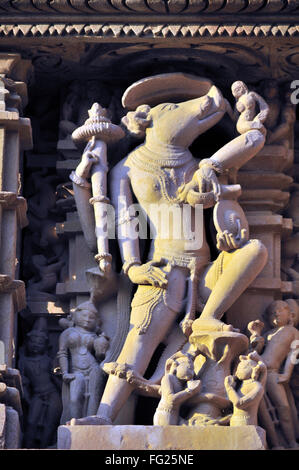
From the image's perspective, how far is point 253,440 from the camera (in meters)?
12.2

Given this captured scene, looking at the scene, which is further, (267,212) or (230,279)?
(267,212)

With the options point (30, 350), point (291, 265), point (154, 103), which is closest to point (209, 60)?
point (154, 103)

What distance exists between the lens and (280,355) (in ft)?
43.6

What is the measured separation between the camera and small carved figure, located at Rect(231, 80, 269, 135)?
13547 mm

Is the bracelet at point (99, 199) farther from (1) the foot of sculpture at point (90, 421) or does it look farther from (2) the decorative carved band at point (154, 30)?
(1) the foot of sculpture at point (90, 421)

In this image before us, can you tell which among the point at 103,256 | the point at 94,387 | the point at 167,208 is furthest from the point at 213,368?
the point at 167,208

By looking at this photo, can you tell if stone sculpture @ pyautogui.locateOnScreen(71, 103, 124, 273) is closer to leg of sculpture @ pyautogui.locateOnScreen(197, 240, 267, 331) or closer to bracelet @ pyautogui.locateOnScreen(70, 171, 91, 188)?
bracelet @ pyautogui.locateOnScreen(70, 171, 91, 188)

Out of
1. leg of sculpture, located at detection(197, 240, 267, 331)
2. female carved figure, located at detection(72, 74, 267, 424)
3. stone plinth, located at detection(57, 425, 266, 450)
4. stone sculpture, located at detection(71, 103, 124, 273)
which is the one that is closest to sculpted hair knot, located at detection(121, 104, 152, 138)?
female carved figure, located at detection(72, 74, 267, 424)

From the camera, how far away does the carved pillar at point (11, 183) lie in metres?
12.9

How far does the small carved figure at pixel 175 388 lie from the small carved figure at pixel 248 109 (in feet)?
5.80

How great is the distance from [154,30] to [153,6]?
6.7 inches

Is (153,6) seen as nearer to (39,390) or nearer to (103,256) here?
(103,256)

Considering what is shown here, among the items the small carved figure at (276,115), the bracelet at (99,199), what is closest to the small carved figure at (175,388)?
the bracelet at (99,199)
